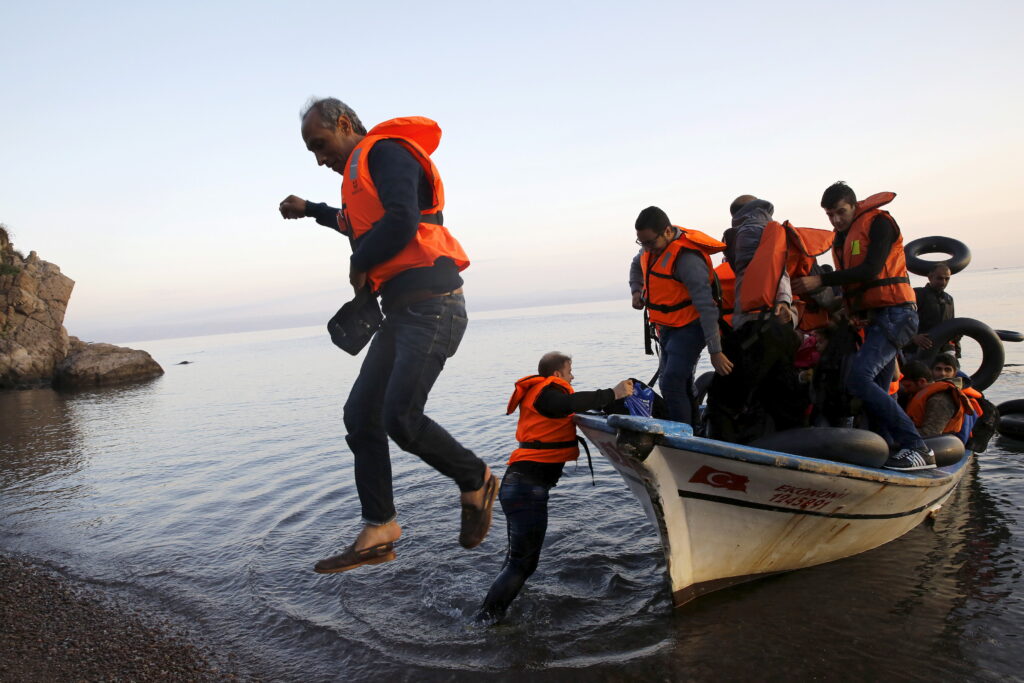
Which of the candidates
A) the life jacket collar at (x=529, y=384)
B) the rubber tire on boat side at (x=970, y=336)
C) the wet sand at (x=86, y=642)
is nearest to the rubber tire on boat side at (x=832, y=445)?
the life jacket collar at (x=529, y=384)

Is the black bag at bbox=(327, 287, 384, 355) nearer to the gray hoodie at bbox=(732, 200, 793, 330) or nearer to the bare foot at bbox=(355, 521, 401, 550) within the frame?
the bare foot at bbox=(355, 521, 401, 550)

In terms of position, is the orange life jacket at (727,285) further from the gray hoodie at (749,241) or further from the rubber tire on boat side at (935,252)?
the rubber tire on boat side at (935,252)

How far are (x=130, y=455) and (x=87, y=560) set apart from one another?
6.99m

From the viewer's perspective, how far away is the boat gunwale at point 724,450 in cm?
407

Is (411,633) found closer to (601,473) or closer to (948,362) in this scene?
(601,473)

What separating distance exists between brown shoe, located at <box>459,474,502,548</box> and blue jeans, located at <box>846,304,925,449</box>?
3.48 m

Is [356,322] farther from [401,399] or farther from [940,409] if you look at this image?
[940,409]

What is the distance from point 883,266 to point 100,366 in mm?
32567

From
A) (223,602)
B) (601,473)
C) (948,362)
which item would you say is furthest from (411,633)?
(948,362)

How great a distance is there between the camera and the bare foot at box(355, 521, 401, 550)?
346 cm

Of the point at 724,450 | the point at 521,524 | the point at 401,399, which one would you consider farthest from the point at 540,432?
the point at 401,399

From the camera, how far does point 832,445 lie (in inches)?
193

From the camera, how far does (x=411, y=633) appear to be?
5.11m

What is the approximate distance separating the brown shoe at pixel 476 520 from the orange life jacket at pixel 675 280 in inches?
102
